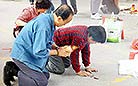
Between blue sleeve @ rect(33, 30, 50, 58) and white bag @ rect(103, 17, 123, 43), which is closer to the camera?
blue sleeve @ rect(33, 30, 50, 58)

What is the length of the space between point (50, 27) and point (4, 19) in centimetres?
372

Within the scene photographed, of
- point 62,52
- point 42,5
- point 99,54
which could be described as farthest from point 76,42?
point 99,54

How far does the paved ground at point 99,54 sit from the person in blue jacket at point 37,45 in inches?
19.3

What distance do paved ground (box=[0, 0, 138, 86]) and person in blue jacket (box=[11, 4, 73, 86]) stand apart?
0.49 meters

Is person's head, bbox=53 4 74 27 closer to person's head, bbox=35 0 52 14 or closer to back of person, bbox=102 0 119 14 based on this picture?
person's head, bbox=35 0 52 14

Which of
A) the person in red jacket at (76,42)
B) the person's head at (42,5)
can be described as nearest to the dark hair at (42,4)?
the person's head at (42,5)

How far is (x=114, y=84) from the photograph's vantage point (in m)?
3.31

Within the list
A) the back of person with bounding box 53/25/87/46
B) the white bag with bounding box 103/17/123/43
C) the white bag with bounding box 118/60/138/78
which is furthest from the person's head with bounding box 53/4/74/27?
the white bag with bounding box 103/17/123/43

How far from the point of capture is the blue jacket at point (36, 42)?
2.58 m

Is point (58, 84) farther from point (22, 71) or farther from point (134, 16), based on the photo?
point (134, 16)

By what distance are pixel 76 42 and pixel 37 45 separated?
2.26ft

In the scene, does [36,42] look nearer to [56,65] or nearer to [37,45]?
[37,45]

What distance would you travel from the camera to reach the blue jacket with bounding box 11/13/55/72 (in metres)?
2.58

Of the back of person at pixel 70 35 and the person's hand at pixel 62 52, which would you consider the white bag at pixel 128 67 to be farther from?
the person's hand at pixel 62 52
